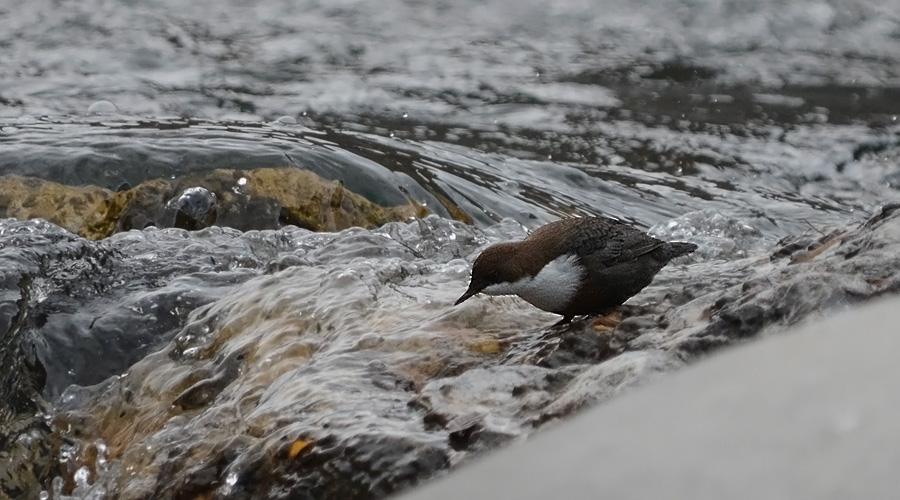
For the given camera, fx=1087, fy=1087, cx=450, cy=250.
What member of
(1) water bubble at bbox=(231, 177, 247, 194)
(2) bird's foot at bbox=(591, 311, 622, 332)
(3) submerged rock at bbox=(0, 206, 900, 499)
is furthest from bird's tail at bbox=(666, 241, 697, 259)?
(1) water bubble at bbox=(231, 177, 247, 194)

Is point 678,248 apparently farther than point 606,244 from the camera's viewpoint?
Yes

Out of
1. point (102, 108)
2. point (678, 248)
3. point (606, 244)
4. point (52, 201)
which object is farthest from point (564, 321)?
point (102, 108)

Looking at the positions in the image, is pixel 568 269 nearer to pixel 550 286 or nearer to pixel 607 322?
pixel 550 286

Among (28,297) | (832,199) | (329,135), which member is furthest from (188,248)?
(832,199)

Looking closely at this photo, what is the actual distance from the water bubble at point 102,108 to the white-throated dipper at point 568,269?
535 centimetres

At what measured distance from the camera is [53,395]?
401 centimetres

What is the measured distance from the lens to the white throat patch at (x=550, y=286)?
351 centimetres

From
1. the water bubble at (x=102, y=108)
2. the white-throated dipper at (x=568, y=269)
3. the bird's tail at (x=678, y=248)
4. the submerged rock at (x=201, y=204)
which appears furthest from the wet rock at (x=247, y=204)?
the white-throated dipper at (x=568, y=269)

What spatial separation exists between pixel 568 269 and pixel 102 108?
18.8 feet

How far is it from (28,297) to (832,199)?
539cm

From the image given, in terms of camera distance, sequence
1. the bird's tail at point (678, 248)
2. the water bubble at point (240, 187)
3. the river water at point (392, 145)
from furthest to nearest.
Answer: the water bubble at point (240, 187) < the bird's tail at point (678, 248) < the river water at point (392, 145)

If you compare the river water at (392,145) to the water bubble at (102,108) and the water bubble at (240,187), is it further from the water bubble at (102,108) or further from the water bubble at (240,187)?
the water bubble at (240,187)

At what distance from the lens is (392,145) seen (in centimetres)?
764

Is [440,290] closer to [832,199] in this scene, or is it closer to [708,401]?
[708,401]
